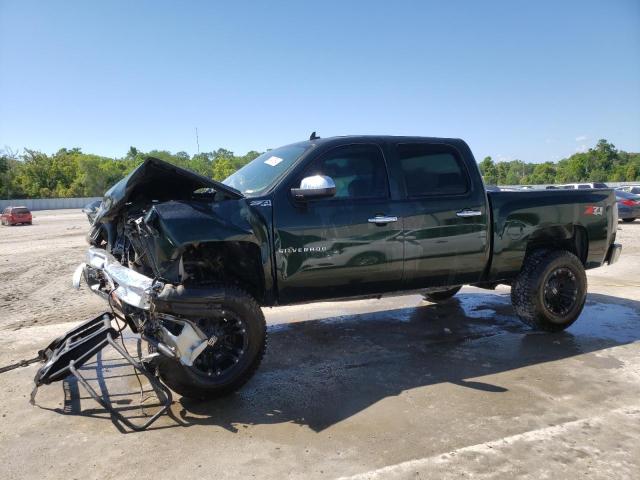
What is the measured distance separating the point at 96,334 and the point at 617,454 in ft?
12.3

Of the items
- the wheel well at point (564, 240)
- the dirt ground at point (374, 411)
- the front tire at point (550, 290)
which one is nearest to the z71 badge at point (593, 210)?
the wheel well at point (564, 240)

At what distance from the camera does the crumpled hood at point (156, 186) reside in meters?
3.54

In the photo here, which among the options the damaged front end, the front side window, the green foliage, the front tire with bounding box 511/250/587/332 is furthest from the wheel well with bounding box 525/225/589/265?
the green foliage

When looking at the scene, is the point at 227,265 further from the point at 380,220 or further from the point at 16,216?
the point at 16,216

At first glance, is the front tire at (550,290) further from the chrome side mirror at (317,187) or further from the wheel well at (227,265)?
the wheel well at (227,265)

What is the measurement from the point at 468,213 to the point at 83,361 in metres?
3.65

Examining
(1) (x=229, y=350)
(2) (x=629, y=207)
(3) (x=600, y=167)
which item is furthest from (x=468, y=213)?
(3) (x=600, y=167)

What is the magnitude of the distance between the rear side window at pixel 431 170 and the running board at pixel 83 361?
2.76 metres

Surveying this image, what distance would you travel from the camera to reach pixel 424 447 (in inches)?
115

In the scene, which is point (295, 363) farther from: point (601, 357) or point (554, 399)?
point (601, 357)

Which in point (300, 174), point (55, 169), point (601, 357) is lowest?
point (601, 357)

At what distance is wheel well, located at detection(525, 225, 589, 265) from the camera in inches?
205

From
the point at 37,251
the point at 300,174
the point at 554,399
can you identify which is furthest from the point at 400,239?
the point at 37,251

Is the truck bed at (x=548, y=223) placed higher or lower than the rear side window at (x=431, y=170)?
lower
